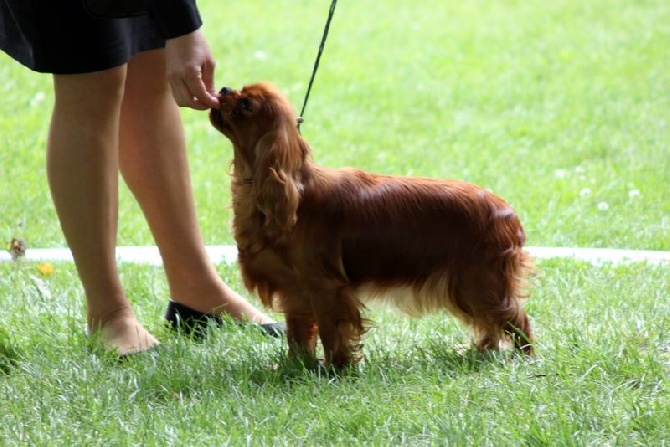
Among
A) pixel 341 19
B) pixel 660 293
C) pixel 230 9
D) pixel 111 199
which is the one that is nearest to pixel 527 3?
pixel 341 19

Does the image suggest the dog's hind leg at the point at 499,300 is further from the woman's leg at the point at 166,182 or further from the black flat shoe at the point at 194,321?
the woman's leg at the point at 166,182

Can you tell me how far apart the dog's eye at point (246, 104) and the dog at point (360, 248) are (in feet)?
0.11

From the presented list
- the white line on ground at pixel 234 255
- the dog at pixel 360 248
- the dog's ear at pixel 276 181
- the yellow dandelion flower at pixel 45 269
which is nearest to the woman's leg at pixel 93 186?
the dog at pixel 360 248

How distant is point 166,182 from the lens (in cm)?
399

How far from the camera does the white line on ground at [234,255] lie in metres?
4.74

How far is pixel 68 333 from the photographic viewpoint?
3.86 meters

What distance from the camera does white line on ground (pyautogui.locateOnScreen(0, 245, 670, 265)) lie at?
474 centimetres

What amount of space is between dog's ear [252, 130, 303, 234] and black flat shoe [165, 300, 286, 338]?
687mm

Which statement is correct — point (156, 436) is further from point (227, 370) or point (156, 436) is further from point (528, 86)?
point (528, 86)

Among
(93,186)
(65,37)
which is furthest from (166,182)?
(65,37)

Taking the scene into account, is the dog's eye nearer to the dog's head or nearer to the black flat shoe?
the dog's head

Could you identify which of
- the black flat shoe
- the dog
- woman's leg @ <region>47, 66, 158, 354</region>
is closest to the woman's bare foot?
woman's leg @ <region>47, 66, 158, 354</region>

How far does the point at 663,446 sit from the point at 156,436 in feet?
4.25

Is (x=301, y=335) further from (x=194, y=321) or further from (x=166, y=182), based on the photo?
(x=166, y=182)
